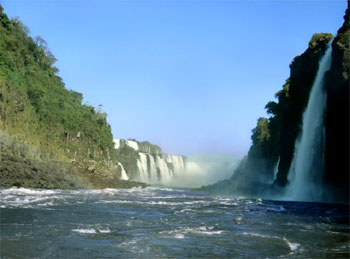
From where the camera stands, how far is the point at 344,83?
29.5 meters

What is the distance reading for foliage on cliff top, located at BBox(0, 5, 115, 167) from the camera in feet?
176

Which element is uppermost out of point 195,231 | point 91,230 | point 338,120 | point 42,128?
point 42,128

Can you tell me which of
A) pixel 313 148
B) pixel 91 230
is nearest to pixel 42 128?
pixel 313 148

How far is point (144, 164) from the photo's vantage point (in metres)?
97.9

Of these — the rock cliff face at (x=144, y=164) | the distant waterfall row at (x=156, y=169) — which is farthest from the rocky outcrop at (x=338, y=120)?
the distant waterfall row at (x=156, y=169)

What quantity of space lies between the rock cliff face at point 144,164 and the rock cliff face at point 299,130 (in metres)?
29.6

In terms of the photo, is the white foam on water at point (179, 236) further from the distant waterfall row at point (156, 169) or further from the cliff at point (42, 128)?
the distant waterfall row at point (156, 169)

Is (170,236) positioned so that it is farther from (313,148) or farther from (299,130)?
(299,130)

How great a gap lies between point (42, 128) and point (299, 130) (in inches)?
1516

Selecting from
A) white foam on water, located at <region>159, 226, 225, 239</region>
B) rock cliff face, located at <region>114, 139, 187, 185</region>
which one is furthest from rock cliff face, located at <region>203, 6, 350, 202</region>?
rock cliff face, located at <region>114, 139, 187, 185</region>

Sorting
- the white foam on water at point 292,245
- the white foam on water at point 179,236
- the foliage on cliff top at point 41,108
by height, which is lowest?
the white foam on water at point 179,236

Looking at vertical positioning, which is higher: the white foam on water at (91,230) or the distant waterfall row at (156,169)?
the distant waterfall row at (156,169)

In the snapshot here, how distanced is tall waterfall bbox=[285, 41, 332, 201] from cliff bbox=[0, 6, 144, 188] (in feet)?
→ 89.6

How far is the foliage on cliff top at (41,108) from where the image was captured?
5375 cm
